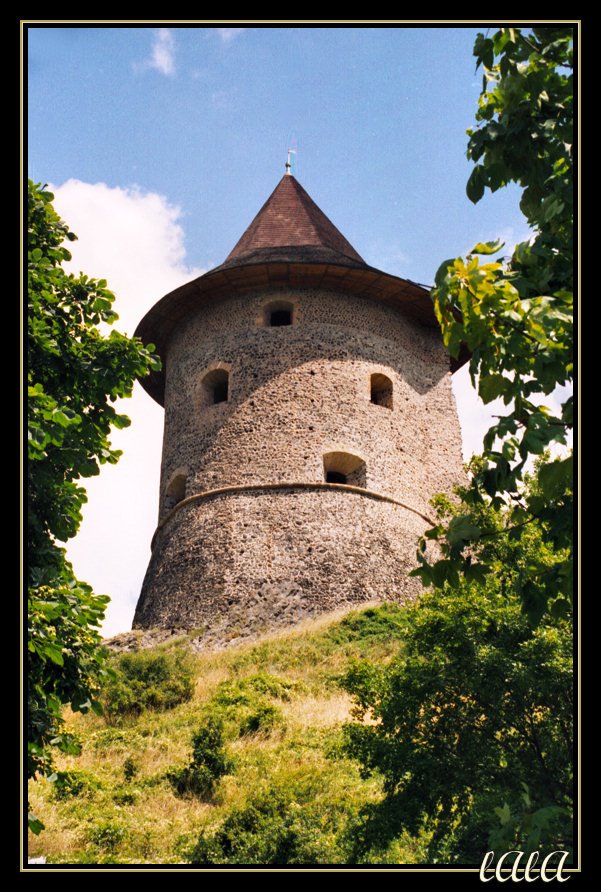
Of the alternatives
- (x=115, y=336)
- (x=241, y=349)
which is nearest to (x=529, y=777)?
(x=115, y=336)

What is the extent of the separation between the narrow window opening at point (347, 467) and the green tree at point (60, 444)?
1212cm

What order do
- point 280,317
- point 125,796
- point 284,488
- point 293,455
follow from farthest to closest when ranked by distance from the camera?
point 280,317 < point 293,455 < point 284,488 < point 125,796

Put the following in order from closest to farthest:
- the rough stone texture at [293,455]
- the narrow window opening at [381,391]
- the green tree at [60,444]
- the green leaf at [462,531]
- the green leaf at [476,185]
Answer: the green leaf at [462,531]
the green leaf at [476,185]
the green tree at [60,444]
the rough stone texture at [293,455]
the narrow window opening at [381,391]

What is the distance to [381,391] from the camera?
22.0 meters

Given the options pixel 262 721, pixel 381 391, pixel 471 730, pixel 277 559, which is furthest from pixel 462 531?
pixel 381 391

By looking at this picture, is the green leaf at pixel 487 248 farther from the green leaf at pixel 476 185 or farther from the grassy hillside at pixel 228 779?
the grassy hillside at pixel 228 779

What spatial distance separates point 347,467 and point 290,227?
7379mm

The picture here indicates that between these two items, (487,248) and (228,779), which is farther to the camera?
(228,779)

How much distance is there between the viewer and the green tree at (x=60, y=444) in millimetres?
6398

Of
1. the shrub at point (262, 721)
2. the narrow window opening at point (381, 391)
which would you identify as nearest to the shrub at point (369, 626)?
the shrub at point (262, 721)

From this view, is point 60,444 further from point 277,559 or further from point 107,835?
point 277,559

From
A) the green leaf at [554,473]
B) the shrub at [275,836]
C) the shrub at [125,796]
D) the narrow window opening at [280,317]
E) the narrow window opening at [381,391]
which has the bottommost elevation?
the shrub at [275,836]

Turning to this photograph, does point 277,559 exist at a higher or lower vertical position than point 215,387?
lower

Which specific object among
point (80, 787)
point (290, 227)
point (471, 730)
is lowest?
point (80, 787)
